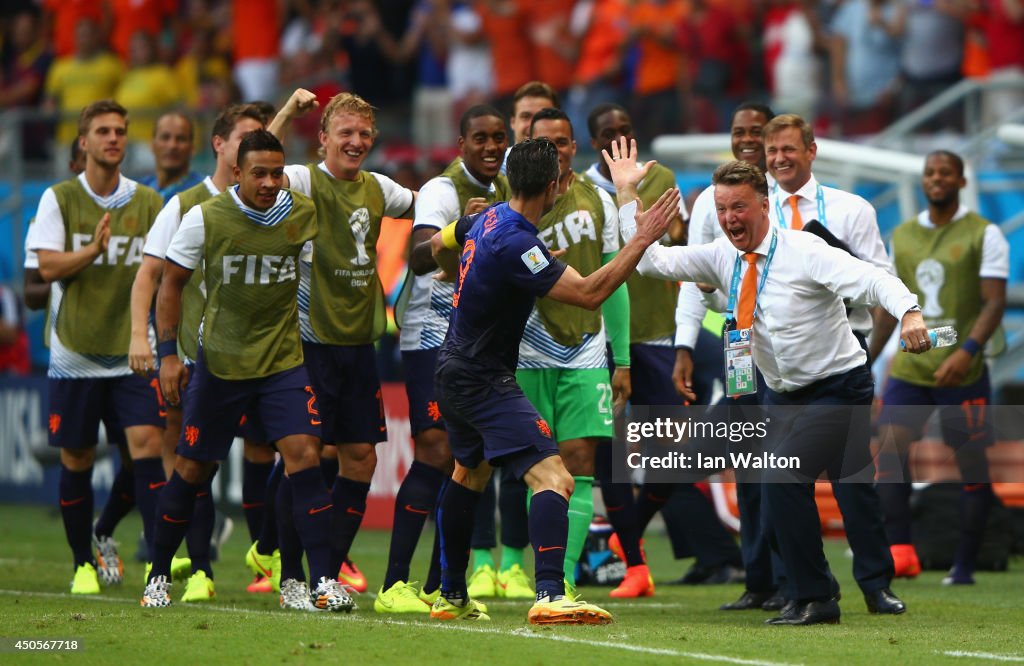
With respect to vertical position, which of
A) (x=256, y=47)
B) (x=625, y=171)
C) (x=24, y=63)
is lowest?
(x=625, y=171)

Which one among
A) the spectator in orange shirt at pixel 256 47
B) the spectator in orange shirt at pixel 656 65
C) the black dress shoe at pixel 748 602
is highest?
the spectator in orange shirt at pixel 256 47

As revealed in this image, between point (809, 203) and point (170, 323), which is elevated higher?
point (809, 203)

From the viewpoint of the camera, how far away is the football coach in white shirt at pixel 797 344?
8.25 metres

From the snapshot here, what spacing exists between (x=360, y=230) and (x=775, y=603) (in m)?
2.97

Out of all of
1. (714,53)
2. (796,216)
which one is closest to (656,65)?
(714,53)

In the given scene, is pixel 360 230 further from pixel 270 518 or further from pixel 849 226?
pixel 849 226

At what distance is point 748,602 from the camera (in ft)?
31.4

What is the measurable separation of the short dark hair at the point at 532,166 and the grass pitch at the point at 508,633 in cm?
196

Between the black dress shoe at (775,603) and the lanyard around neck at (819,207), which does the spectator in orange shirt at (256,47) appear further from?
the black dress shoe at (775,603)

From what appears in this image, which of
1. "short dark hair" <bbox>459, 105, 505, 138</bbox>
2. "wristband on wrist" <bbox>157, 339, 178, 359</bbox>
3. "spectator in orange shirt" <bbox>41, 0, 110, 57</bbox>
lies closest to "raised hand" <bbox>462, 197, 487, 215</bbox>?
"short dark hair" <bbox>459, 105, 505, 138</bbox>

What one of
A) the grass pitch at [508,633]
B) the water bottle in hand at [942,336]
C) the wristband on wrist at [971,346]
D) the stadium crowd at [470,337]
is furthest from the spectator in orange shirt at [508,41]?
the water bottle in hand at [942,336]

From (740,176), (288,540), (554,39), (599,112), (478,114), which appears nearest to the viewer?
(740,176)

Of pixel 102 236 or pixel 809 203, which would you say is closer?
pixel 809 203

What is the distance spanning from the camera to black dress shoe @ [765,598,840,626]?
836 cm
